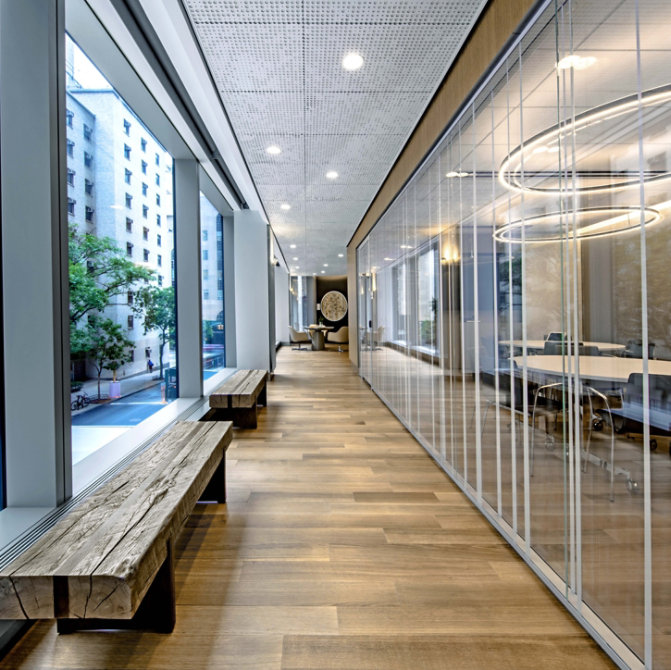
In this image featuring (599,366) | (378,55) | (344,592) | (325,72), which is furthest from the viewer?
(325,72)

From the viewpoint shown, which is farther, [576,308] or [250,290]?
[250,290]

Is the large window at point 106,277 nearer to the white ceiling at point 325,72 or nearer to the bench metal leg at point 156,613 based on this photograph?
the white ceiling at point 325,72

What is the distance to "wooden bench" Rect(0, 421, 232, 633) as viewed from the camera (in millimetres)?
1208

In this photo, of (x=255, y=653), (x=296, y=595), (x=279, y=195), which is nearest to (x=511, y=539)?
(x=296, y=595)

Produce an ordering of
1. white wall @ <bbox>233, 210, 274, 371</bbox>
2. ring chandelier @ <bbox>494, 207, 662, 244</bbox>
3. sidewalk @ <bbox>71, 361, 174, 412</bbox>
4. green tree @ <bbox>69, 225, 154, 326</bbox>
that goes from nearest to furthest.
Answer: ring chandelier @ <bbox>494, 207, 662, 244</bbox>
green tree @ <bbox>69, 225, 154, 326</bbox>
sidewalk @ <bbox>71, 361, 174, 412</bbox>
white wall @ <bbox>233, 210, 274, 371</bbox>

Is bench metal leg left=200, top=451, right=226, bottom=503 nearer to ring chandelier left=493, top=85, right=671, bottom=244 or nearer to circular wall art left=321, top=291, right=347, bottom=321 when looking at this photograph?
ring chandelier left=493, top=85, right=671, bottom=244

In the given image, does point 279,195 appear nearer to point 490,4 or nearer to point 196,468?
point 490,4

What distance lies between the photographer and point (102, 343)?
2.87 m

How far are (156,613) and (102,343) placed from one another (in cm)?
180

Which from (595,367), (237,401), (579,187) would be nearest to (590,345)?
(595,367)

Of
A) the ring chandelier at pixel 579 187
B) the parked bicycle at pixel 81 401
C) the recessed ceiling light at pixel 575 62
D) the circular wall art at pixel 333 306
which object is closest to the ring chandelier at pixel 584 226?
the ring chandelier at pixel 579 187

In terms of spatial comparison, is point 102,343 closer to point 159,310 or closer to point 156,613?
point 159,310

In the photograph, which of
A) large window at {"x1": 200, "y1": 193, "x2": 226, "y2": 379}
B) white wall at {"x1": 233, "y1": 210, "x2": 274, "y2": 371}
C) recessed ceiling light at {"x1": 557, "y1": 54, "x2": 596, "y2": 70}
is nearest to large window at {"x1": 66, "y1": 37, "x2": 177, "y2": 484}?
large window at {"x1": 200, "y1": 193, "x2": 226, "y2": 379}

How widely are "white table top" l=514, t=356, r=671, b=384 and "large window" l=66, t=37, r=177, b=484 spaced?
7.85ft
